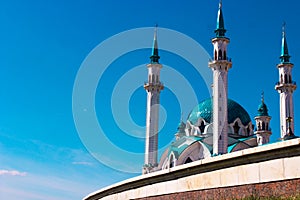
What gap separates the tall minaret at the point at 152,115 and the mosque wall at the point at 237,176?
27.6 m

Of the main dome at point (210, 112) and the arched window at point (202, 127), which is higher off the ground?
the main dome at point (210, 112)

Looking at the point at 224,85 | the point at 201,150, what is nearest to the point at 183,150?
the point at 201,150

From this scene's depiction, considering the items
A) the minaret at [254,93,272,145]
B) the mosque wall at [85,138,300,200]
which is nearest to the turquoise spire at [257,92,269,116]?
the minaret at [254,93,272,145]

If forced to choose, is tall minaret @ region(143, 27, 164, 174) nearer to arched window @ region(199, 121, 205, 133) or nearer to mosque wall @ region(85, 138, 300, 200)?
arched window @ region(199, 121, 205, 133)


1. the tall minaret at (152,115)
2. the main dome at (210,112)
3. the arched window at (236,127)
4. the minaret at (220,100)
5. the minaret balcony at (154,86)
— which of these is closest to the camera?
the minaret at (220,100)

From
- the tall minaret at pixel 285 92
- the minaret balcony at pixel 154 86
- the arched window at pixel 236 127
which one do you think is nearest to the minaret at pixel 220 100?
the minaret balcony at pixel 154 86

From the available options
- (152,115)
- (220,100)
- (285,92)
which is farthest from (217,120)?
(285,92)

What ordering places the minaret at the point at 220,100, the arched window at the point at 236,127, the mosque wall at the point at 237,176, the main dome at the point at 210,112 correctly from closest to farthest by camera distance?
1. the mosque wall at the point at 237,176
2. the minaret at the point at 220,100
3. the main dome at the point at 210,112
4. the arched window at the point at 236,127

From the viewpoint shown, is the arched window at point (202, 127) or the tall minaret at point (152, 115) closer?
the tall minaret at point (152, 115)

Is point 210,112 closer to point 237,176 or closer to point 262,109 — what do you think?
point 262,109

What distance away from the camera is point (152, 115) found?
1497 inches

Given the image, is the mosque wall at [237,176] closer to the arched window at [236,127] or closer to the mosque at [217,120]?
the mosque at [217,120]

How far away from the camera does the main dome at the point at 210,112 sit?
44.6m

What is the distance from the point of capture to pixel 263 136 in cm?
4153
